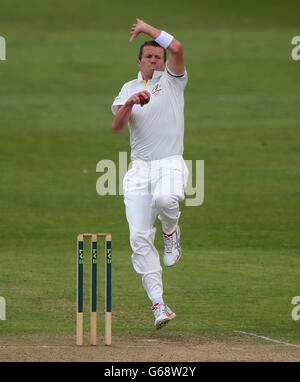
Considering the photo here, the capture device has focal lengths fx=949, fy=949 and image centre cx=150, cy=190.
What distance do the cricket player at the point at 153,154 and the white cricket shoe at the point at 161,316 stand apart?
0.02m

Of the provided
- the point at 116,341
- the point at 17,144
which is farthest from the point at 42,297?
the point at 17,144

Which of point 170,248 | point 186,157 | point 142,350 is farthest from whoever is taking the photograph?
point 186,157

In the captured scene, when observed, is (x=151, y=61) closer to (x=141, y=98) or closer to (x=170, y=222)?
(x=141, y=98)

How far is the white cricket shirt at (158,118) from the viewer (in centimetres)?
855

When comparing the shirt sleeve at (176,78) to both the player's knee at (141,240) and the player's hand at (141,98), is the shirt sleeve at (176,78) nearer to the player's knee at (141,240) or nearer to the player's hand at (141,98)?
the player's hand at (141,98)

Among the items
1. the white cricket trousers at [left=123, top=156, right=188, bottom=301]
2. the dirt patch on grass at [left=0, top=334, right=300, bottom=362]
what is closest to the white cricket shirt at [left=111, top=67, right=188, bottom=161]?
the white cricket trousers at [left=123, top=156, right=188, bottom=301]

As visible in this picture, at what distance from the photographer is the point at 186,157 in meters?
22.5

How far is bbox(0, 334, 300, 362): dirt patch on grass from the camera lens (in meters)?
7.56

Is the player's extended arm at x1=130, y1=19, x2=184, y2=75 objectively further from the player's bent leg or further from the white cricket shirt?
the player's bent leg

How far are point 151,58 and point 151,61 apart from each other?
1.2 inches

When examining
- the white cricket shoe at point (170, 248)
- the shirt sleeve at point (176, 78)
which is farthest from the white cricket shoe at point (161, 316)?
the shirt sleeve at point (176, 78)

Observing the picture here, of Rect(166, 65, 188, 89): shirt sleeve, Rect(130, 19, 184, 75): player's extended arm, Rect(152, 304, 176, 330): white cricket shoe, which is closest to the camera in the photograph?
Rect(130, 19, 184, 75): player's extended arm

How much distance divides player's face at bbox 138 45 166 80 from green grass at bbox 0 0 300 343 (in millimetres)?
2481

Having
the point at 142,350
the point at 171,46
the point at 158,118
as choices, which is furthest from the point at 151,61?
the point at 142,350
